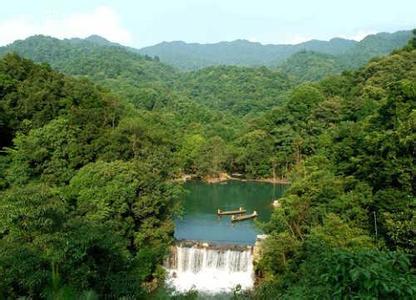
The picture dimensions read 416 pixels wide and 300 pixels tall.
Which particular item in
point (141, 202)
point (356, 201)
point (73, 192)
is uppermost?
point (356, 201)

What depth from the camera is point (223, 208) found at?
3547 centimetres

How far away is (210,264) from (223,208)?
12390mm

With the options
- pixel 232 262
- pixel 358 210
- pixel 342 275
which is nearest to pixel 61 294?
pixel 342 275

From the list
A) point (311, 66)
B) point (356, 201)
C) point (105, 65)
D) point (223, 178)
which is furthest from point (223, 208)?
point (311, 66)

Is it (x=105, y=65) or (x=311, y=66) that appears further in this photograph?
(x=311, y=66)

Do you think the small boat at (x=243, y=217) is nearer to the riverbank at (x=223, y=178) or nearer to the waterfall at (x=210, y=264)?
the waterfall at (x=210, y=264)

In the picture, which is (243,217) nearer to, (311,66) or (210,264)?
(210,264)

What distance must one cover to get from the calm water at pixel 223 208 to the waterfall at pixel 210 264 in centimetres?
392

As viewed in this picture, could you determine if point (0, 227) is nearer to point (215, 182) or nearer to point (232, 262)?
point (232, 262)

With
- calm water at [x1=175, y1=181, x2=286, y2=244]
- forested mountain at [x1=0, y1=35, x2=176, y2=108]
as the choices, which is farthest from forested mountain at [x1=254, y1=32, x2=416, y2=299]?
forested mountain at [x1=0, y1=35, x2=176, y2=108]

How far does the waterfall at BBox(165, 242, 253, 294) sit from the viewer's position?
887 inches

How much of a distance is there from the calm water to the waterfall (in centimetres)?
392

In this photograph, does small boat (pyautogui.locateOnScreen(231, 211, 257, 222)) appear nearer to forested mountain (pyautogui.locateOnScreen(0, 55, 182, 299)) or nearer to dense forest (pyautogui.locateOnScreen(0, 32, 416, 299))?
dense forest (pyautogui.locateOnScreen(0, 32, 416, 299))

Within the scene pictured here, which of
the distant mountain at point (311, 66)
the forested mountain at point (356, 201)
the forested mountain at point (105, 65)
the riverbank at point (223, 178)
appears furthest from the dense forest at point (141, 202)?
the distant mountain at point (311, 66)
